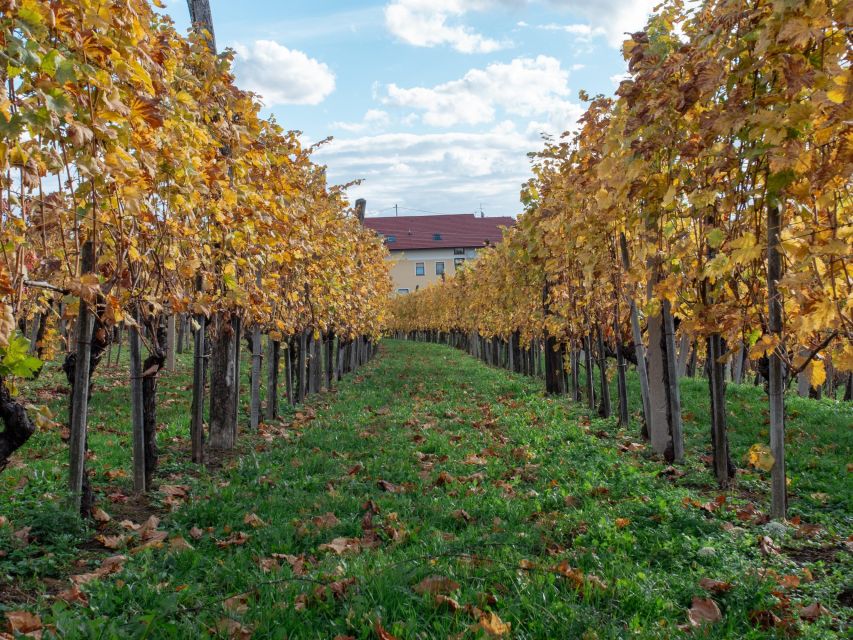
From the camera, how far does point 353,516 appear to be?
16.7ft

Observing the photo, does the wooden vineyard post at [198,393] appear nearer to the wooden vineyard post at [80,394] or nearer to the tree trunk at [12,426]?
the wooden vineyard post at [80,394]

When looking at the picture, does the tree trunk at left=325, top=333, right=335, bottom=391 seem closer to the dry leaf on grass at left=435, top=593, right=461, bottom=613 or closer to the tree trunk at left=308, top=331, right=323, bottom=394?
the tree trunk at left=308, top=331, right=323, bottom=394

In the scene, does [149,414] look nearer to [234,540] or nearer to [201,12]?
[234,540]

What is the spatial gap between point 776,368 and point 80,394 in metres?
5.05

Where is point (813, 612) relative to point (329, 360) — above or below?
below

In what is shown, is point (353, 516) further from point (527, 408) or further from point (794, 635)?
point (527, 408)

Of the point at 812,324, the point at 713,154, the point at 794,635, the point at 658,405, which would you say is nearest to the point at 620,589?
the point at 794,635

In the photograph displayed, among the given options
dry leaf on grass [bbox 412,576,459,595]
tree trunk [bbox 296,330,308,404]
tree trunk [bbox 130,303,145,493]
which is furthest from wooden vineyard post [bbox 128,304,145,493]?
tree trunk [bbox 296,330,308,404]

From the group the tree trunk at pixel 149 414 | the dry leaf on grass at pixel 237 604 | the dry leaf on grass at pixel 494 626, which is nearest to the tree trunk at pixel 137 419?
the tree trunk at pixel 149 414

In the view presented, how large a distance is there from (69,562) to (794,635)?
4.27m

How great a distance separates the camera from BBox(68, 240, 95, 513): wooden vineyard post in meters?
4.83

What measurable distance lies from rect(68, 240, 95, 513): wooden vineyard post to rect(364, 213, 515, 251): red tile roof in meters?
76.8

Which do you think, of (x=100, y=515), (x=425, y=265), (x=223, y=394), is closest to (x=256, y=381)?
(x=223, y=394)

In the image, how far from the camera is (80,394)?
15.9ft
